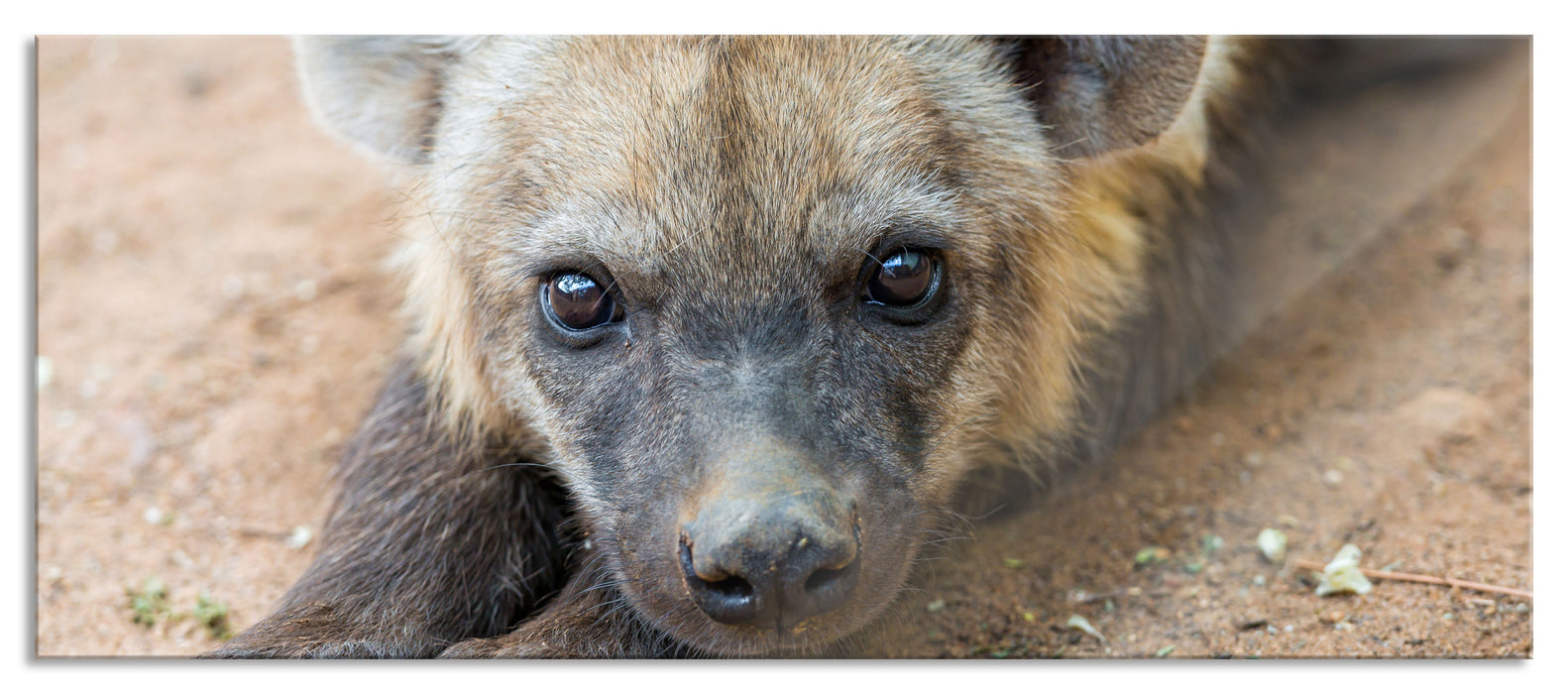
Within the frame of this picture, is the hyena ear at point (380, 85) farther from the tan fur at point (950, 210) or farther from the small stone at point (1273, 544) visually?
the small stone at point (1273, 544)

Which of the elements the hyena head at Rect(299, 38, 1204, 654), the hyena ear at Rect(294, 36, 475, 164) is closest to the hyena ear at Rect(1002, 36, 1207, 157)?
the hyena head at Rect(299, 38, 1204, 654)

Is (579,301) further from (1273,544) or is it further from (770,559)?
(1273,544)

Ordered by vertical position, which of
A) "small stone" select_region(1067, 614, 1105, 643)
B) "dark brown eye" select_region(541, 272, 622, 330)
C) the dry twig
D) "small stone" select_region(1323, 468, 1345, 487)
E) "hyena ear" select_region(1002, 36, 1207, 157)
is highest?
"hyena ear" select_region(1002, 36, 1207, 157)

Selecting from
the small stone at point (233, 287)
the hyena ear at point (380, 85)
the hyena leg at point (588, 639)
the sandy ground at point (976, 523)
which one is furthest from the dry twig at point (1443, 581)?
the small stone at point (233, 287)

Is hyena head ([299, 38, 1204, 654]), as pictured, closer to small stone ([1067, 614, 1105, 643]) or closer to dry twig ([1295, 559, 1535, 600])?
small stone ([1067, 614, 1105, 643])

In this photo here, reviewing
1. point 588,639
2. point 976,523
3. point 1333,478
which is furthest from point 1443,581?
point 588,639

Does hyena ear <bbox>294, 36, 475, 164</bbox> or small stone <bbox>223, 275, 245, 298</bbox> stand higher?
hyena ear <bbox>294, 36, 475, 164</bbox>
